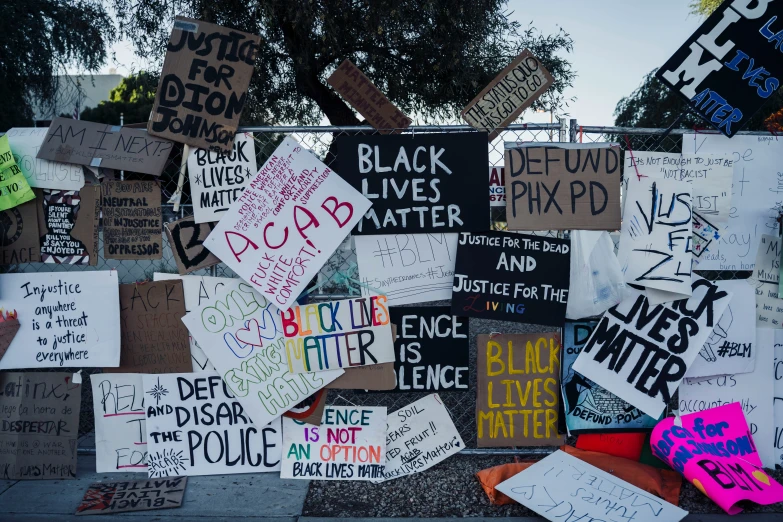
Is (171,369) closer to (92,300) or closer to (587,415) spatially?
(92,300)

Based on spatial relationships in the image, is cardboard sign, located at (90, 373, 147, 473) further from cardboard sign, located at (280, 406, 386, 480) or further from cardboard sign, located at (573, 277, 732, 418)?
cardboard sign, located at (573, 277, 732, 418)

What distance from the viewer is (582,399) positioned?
163 inches

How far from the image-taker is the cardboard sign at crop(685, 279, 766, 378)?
413 cm

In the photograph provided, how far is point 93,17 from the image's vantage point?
1087cm

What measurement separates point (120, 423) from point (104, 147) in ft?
5.96

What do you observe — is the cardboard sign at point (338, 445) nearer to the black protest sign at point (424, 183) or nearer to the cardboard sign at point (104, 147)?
the black protest sign at point (424, 183)

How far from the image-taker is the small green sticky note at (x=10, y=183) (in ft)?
13.4

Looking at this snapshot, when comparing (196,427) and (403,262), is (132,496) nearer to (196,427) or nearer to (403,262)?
(196,427)

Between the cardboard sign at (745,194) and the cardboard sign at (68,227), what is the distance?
154 inches

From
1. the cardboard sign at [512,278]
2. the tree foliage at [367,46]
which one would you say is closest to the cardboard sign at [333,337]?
the cardboard sign at [512,278]

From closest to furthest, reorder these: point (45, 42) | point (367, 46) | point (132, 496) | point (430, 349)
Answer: point (132, 496) < point (430, 349) < point (367, 46) < point (45, 42)

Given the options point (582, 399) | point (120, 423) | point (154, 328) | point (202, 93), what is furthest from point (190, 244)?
point (582, 399)

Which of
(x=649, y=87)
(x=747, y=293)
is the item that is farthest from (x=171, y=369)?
(x=649, y=87)

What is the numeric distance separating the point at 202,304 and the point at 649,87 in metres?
17.6
